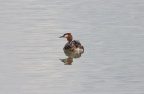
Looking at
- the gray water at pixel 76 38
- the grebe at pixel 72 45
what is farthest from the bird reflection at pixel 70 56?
the gray water at pixel 76 38

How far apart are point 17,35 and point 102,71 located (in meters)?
8.24

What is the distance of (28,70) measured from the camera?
2845 cm

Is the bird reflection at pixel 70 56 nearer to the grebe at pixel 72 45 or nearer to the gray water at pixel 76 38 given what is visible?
the grebe at pixel 72 45

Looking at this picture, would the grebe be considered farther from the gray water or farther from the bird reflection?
the gray water

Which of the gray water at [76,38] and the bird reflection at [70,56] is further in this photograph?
the bird reflection at [70,56]

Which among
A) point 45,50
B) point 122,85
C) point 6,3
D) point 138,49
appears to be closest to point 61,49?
point 45,50

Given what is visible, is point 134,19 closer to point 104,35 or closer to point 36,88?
point 104,35

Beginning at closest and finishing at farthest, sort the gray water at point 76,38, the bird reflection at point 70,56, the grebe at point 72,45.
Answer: the gray water at point 76,38 → the bird reflection at point 70,56 → the grebe at point 72,45

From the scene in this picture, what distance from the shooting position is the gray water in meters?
26.2

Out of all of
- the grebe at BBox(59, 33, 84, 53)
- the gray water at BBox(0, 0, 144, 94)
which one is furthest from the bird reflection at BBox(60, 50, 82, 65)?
the gray water at BBox(0, 0, 144, 94)

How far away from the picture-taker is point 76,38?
116 feet

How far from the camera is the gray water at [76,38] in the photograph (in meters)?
26.2

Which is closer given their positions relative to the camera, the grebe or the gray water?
the gray water

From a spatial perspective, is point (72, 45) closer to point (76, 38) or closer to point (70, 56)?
point (70, 56)
